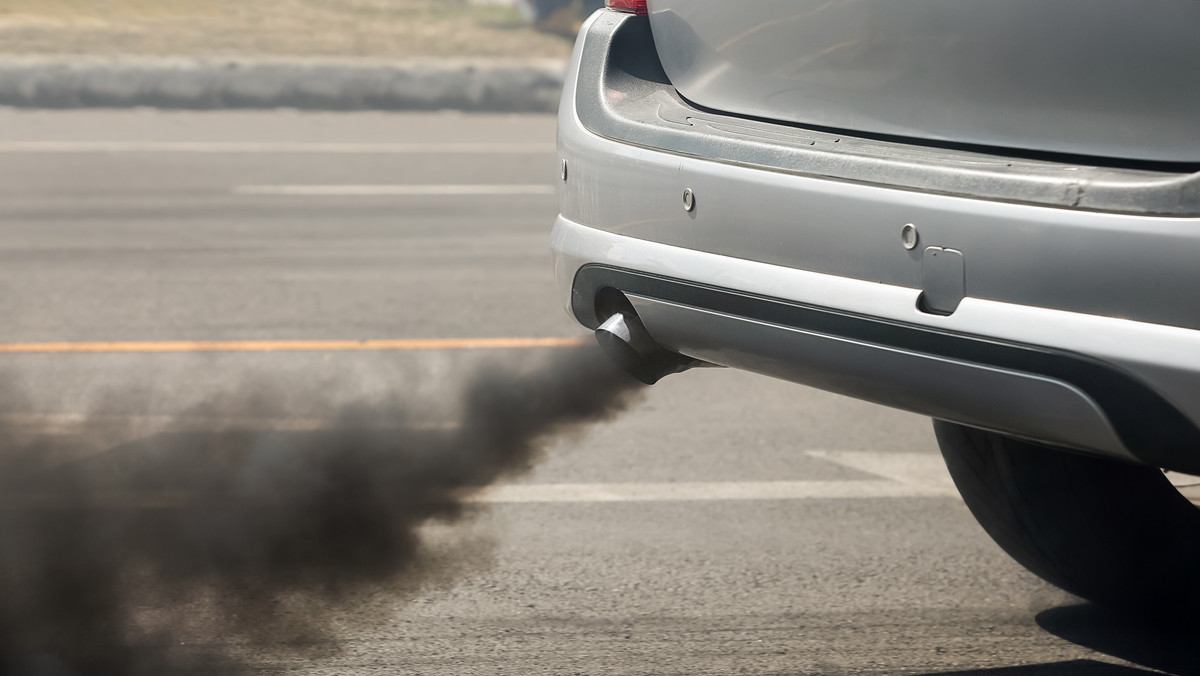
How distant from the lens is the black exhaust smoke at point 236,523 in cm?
325

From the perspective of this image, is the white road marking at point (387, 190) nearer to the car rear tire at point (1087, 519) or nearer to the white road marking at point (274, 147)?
the white road marking at point (274, 147)

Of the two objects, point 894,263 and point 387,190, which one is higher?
point 894,263

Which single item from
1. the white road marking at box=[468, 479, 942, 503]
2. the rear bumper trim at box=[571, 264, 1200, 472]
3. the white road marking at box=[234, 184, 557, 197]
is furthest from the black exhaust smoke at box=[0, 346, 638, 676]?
the white road marking at box=[234, 184, 557, 197]

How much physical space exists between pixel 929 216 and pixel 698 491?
7.09 feet

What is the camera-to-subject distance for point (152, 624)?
330cm

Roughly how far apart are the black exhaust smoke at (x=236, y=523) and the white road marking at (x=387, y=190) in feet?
17.9

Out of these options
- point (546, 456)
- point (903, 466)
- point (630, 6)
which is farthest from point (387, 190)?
point (630, 6)

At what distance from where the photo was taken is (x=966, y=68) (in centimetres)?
239

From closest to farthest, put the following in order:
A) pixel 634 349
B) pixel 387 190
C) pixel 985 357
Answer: pixel 985 357 < pixel 634 349 < pixel 387 190

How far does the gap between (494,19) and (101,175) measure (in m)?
10.7

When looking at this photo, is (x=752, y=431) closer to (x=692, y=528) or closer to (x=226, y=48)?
(x=692, y=528)

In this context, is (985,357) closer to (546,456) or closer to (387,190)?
(546,456)

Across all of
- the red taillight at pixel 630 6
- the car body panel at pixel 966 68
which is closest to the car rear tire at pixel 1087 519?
the car body panel at pixel 966 68

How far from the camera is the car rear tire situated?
321cm
